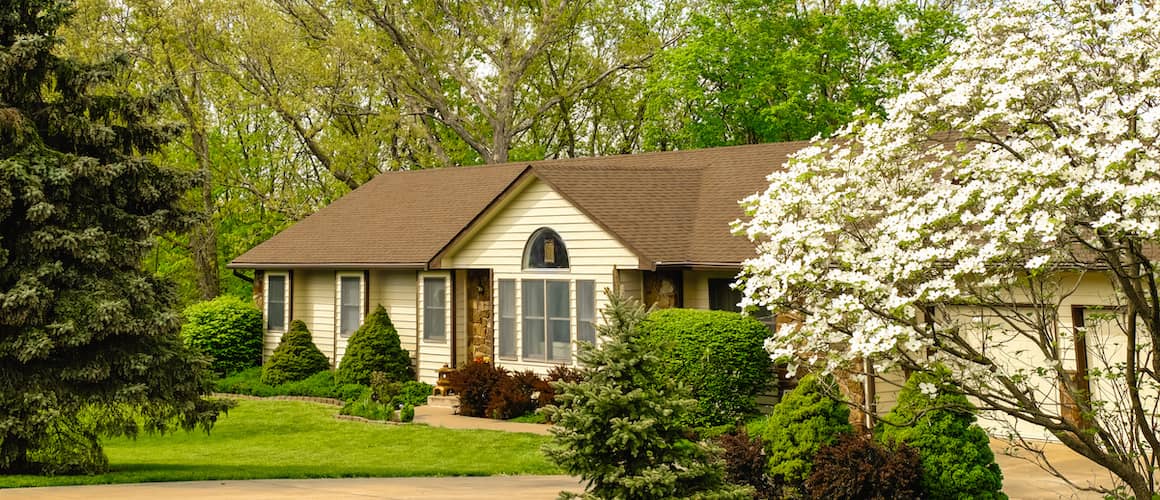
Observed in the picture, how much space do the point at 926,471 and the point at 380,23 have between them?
1048 inches

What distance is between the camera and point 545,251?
20.2 metres

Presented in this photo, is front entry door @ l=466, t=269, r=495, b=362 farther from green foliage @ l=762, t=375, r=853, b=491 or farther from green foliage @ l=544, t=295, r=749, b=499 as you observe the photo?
green foliage @ l=544, t=295, r=749, b=499

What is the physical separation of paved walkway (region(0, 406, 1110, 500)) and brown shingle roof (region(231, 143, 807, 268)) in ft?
19.4

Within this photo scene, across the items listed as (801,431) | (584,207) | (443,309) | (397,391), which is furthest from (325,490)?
(443,309)

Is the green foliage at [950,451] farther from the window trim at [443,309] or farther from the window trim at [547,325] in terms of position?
the window trim at [443,309]

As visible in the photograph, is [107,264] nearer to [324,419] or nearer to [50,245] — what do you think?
[50,245]

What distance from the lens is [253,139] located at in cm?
4147

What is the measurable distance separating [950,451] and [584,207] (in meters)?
9.51

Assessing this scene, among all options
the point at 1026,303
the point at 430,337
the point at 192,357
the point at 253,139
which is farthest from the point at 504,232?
the point at 253,139

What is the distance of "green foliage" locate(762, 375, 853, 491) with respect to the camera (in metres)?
11.6

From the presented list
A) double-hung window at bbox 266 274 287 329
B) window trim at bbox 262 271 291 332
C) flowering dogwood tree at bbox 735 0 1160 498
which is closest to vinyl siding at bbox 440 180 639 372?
window trim at bbox 262 271 291 332

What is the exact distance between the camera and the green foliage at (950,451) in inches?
426

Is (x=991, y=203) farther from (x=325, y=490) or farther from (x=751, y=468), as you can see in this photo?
(x=325, y=490)

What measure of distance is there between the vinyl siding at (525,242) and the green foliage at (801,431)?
7053 millimetres
